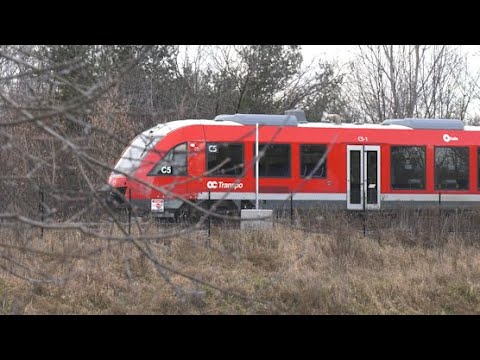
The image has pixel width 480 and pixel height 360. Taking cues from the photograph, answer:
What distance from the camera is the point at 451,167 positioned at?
22.0 m

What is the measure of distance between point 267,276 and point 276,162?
7485 millimetres

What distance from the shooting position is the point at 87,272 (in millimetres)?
12039

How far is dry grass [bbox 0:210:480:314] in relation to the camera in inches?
448

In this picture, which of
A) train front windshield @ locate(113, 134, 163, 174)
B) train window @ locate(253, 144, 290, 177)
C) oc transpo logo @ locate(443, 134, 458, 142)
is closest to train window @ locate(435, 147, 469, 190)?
oc transpo logo @ locate(443, 134, 458, 142)

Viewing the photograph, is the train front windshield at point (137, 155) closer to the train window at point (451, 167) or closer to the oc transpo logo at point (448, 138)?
the train window at point (451, 167)

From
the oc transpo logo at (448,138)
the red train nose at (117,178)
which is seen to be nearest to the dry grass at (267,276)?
the red train nose at (117,178)

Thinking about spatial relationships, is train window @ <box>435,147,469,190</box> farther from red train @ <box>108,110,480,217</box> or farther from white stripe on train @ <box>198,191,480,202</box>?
white stripe on train @ <box>198,191,480,202</box>

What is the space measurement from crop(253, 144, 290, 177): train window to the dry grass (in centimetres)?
497

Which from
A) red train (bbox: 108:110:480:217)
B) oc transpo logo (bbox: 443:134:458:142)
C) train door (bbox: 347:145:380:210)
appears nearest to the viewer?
red train (bbox: 108:110:480:217)

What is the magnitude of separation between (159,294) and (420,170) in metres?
12.4

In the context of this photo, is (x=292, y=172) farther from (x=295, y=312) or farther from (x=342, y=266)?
(x=295, y=312)

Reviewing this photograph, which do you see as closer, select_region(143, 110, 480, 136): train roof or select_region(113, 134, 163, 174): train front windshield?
select_region(113, 134, 163, 174): train front windshield

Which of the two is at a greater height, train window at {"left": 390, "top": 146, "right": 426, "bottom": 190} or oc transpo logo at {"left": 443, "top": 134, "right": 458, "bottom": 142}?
oc transpo logo at {"left": 443, "top": 134, "right": 458, "bottom": 142}

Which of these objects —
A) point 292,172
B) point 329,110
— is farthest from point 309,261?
point 329,110
